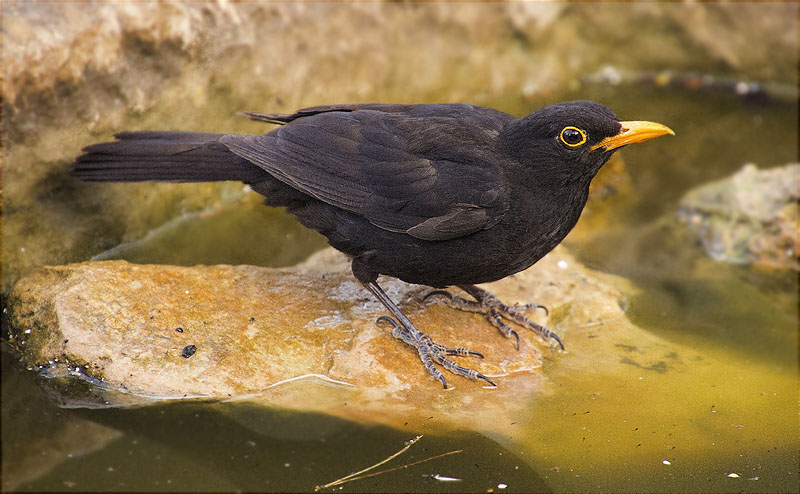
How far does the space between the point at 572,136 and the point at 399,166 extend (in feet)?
2.79

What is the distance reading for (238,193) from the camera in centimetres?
542

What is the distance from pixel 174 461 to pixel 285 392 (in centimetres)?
68

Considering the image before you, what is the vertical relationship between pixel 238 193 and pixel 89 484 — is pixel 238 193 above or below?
above

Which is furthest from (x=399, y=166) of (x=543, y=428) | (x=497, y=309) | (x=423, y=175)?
(x=543, y=428)

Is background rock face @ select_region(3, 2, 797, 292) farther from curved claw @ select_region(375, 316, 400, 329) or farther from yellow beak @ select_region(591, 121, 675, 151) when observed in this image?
yellow beak @ select_region(591, 121, 675, 151)

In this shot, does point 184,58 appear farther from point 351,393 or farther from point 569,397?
point 569,397

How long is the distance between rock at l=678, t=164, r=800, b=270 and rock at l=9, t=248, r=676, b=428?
1.56 m

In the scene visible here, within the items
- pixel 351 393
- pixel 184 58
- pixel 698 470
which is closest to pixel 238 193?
pixel 184 58

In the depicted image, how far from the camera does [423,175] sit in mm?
3764

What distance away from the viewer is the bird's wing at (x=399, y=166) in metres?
3.69

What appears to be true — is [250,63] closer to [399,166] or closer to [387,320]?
[399,166]

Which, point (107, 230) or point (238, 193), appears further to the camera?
point (238, 193)

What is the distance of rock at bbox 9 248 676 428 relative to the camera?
3.51 m

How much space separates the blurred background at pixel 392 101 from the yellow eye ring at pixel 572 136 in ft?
4.15
